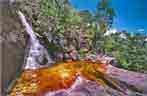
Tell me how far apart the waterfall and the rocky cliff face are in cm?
3

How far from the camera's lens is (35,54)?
2062mm

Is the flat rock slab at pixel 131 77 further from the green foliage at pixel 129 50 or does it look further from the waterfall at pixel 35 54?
the waterfall at pixel 35 54

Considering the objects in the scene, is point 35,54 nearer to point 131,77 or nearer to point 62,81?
point 62,81

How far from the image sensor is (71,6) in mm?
2041

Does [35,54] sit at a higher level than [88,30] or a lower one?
lower

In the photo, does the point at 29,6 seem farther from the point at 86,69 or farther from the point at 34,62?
the point at 86,69

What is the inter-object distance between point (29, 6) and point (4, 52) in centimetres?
27

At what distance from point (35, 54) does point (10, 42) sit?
5.7 inches

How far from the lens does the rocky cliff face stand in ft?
6.70

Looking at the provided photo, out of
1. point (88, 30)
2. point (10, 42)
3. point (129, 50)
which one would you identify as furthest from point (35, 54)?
point (129, 50)

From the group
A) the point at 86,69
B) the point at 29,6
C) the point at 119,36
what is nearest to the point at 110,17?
the point at 119,36

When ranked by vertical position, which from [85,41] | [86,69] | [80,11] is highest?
[80,11]

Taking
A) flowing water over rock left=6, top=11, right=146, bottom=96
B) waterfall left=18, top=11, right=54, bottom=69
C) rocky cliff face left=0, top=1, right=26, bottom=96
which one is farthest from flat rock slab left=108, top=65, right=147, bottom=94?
rocky cliff face left=0, top=1, right=26, bottom=96

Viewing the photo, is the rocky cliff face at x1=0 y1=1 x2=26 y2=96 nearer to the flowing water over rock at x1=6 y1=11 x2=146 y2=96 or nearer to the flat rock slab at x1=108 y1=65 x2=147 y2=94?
the flowing water over rock at x1=6 y1=11 x2=146 y2=96
